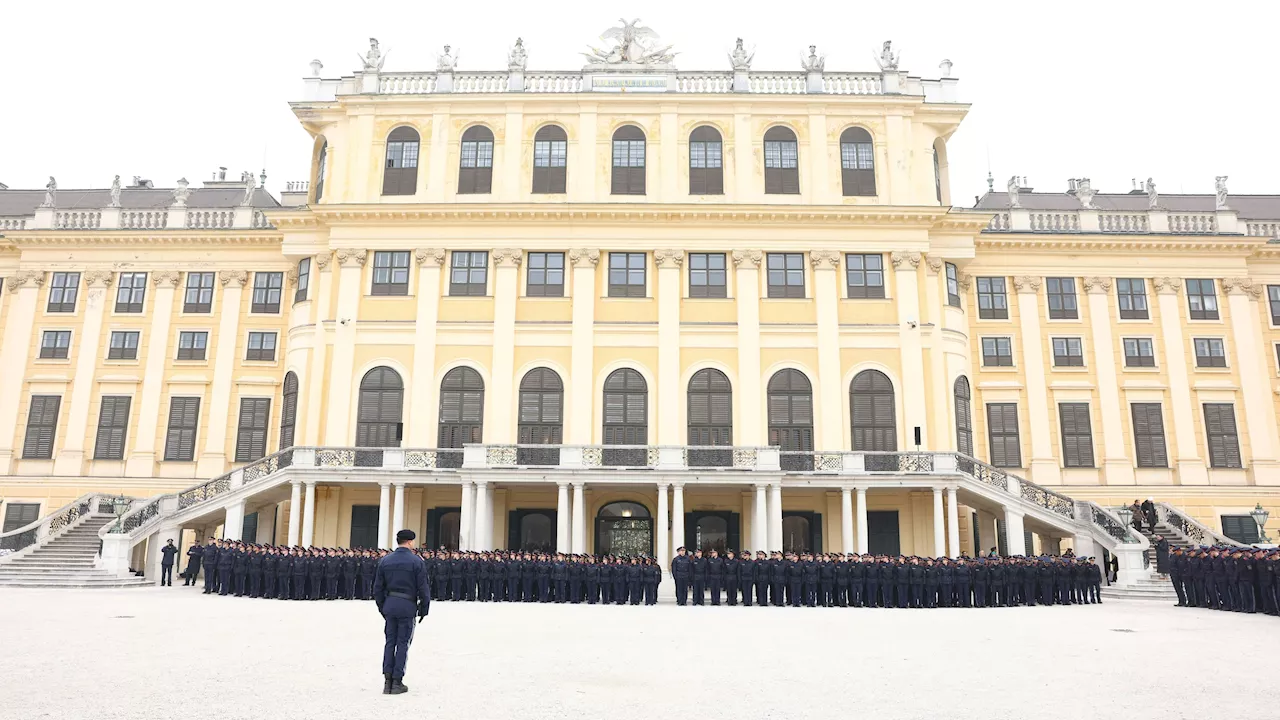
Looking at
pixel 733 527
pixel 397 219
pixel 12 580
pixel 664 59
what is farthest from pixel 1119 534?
pixel 12 580

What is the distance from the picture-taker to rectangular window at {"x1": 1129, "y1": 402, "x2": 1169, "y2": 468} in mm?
33500

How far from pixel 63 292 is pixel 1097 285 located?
40397mm

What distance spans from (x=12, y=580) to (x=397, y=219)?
626 inches

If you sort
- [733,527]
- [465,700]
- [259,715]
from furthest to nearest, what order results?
1. [733,527]
2. [465,700]
3. [259,715]

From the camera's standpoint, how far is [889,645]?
12.8 m

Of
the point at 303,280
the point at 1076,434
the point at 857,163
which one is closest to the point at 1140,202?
the point at 1076,434

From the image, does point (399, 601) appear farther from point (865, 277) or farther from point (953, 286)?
point (953, 286)

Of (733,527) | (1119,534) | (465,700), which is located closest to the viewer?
(465,700)

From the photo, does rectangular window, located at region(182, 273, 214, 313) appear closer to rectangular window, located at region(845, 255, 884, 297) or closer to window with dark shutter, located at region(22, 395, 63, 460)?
window with dark shutter, located at region(22, 395, 63, 460)

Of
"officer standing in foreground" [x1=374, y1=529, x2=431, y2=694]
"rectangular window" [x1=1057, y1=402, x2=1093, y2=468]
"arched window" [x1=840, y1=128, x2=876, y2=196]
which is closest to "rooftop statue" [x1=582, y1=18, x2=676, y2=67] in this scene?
"arched window" [x1=840, y1=128, x2=876, y2=196]

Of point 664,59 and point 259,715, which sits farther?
point 664,59

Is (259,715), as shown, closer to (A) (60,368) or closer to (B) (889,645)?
(B) (889,645)

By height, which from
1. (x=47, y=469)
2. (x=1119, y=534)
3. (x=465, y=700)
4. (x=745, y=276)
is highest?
(x=745, y=276)

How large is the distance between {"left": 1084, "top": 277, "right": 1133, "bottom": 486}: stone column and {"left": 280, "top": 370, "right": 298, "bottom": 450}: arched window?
29.4 metres
